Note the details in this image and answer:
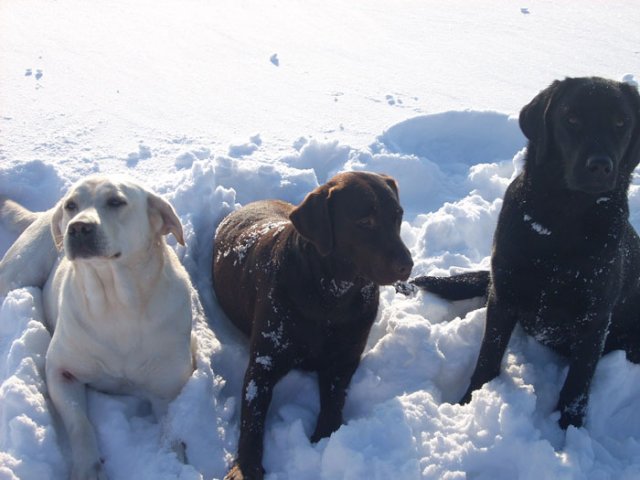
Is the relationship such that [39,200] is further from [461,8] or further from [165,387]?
[461,8]

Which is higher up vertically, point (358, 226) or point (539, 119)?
point (539, 119)

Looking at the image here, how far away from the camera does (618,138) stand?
3127mm

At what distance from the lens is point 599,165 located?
9.61 feet

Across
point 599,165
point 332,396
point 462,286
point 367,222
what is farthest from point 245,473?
point 599,165

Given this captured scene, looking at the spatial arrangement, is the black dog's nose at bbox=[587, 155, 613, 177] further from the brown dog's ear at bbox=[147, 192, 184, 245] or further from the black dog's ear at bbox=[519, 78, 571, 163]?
the brown dog's ear at bbox=[147, 192, 184, 245]

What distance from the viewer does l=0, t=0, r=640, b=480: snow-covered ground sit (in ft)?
10.1

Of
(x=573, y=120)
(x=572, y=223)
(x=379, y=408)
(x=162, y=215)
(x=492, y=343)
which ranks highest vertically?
(x=573, y=120)

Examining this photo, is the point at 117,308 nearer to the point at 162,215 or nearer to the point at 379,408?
the point at 162,215

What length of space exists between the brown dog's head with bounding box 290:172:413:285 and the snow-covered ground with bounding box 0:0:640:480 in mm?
737

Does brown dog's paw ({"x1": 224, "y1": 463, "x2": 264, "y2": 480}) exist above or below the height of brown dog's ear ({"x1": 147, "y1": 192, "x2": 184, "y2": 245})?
below

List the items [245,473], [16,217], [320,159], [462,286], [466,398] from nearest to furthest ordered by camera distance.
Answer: [245,473]
[466,398]
[462,286]
[16,217]
[320,159]

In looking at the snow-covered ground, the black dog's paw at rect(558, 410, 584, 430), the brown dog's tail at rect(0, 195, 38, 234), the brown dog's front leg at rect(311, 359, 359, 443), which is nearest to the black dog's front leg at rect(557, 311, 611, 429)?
the black dog's paw at rect(558, 410, 584, 430)

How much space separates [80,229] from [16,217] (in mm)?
2352

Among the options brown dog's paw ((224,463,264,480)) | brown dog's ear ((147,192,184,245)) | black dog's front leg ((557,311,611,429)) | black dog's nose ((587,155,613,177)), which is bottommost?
brown dog's paw ((224,463,264,480))
